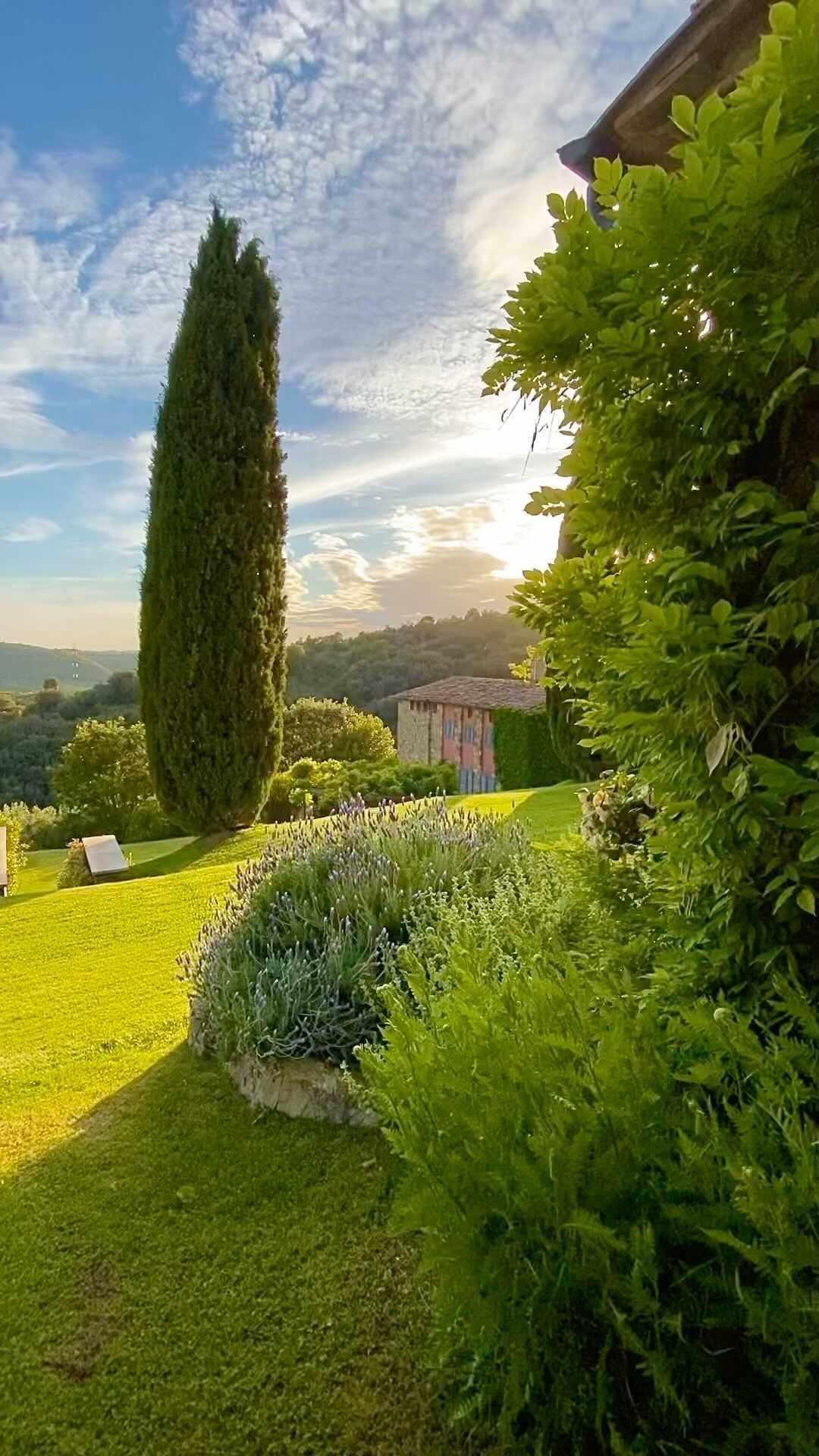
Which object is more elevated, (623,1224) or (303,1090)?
(623,1224)

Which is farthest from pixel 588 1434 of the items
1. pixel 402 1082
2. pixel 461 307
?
pixel 461 307

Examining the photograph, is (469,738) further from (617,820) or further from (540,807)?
(617,820)

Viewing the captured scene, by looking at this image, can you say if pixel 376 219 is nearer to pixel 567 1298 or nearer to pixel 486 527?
pixel 486 527

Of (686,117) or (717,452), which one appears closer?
(686,117)

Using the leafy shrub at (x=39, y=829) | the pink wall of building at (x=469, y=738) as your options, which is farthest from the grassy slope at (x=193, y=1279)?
the leafy shrub at (x=39, y=829)

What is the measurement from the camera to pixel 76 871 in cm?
1098

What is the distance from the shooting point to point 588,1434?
1.15 metres

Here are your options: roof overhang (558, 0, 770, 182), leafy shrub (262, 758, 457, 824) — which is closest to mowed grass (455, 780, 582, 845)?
leafy shrub (262, 758, 457, 824)

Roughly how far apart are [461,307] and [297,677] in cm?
2385

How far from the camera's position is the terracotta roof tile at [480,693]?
17562mm

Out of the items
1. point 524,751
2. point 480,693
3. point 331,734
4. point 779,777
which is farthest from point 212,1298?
point 331,734

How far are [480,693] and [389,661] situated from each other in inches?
355

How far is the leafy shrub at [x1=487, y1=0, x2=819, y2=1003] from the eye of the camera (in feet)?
3.79

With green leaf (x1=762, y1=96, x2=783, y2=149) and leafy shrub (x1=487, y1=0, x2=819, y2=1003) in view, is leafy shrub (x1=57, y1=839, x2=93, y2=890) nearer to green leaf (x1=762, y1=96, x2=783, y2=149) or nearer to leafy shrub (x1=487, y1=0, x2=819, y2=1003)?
leafy shrub (x1=487, y1=0, x2=819, y2=1003)
